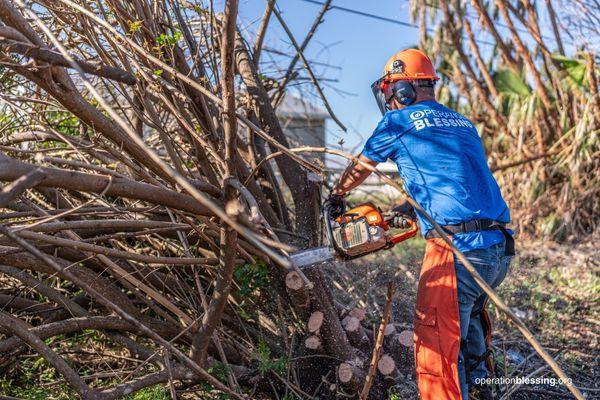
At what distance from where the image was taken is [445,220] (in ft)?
10.8

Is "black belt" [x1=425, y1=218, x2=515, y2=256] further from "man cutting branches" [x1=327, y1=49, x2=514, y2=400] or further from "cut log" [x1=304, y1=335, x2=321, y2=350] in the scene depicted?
"cut log" [x1=304, y1=335, x2=321, y2=350]

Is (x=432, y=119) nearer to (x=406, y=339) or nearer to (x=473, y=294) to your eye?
(x=473, y=294)

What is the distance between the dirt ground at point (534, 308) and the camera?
13.9 feet

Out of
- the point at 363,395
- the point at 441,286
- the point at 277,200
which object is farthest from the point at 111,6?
the point at 363,395

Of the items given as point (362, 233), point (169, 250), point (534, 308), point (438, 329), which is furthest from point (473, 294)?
point (534, 308)

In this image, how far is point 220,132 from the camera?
3748mm

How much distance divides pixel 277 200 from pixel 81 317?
1499mm

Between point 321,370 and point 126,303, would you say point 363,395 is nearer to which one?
point 321,370

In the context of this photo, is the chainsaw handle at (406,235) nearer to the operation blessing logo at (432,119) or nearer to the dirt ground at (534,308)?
the operation blessing logo at (432,119)

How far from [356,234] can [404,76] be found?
3.27 ft

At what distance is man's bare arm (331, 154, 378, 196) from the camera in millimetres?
3422

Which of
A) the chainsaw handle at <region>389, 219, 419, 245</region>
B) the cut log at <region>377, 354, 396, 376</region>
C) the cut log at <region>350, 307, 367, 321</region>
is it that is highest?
the chainsaw handle at <region>389, 219, 419, 245</region>

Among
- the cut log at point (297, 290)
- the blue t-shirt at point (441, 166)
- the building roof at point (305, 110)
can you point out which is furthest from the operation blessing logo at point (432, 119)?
the building roof at point (305, 110)

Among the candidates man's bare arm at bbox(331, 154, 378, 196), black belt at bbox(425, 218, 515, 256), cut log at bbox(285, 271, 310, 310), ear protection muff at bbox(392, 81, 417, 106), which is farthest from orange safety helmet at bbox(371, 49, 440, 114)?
cut log at bbox(285, 271, 310, 310)
